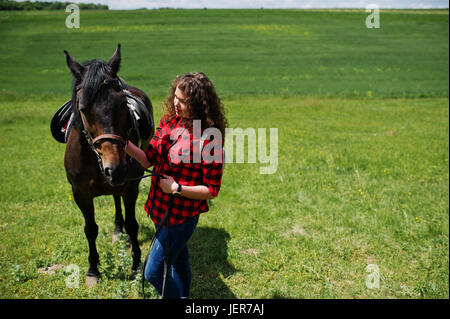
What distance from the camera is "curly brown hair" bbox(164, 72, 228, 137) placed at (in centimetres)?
221

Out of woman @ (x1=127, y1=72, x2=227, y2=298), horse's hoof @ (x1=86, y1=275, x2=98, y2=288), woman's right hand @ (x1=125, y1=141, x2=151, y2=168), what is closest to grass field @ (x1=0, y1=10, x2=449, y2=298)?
horse's hoof @ (x1=86, y1=275, x2=98, y2=288)

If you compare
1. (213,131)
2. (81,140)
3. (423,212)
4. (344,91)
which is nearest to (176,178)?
(213,131)

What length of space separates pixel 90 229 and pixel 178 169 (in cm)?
184

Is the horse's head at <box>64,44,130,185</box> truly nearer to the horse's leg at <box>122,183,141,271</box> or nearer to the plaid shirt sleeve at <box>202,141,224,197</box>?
the plaid shirt sleeve at <box>202,141,224,197</box>

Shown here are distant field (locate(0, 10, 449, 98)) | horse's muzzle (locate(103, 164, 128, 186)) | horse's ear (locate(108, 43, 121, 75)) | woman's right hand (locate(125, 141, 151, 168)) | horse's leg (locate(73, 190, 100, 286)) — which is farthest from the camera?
distant field (locate(0, 10, 449, 98))

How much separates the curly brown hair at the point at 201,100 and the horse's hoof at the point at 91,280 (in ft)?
7.81

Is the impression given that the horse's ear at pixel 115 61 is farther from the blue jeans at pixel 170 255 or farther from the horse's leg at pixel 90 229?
the horse's leg at pixel 90 229

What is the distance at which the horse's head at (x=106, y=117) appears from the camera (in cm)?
214

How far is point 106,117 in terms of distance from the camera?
219 centimetres

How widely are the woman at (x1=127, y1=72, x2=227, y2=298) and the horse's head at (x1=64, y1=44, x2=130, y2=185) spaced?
197 mm

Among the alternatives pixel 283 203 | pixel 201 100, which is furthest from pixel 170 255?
pixel 283 203

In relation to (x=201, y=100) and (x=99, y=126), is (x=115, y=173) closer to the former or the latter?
(x=99, y=126)

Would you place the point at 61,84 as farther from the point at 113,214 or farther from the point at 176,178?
the point at 176,178

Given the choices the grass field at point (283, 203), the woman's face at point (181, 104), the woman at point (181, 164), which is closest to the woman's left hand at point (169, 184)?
the woman at point (181, 164)
